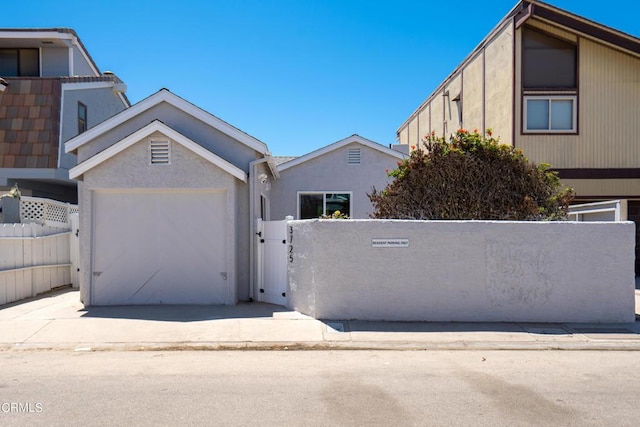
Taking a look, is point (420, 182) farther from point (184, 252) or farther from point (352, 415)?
point (352, 415)

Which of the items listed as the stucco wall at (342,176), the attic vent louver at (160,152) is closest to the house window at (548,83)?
the stucco wall at (342,176)

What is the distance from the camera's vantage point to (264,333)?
8000 millimetres

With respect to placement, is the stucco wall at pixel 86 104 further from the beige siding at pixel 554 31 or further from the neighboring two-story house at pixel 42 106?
the beige siding at pixel 554 31

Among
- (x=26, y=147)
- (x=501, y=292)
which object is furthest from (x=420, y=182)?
(x=26, y=147)

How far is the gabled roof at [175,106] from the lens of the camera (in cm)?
1053

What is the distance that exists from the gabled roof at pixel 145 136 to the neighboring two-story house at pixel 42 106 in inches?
320

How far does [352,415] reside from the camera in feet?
15.7

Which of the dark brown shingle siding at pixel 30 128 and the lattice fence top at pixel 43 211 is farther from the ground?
the dark brown shingle siding at pixel 30 128

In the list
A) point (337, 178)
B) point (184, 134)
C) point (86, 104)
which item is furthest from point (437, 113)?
point (184, 134)

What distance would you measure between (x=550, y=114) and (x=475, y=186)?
7.85m

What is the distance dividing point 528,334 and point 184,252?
6.39 meters

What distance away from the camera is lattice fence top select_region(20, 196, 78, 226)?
1270 cm

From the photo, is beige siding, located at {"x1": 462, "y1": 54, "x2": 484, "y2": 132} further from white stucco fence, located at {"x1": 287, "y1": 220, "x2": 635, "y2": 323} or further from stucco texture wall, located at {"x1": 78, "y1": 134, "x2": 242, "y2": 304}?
stucco texture wall, located at {"x1": 78, "y1": 134, "x2": 242, "y2": 304}

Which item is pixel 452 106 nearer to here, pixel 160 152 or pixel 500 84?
pixel 500 84
